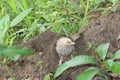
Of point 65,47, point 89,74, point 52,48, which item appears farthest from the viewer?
point 52,48

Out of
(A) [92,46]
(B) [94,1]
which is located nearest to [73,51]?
Answer: (A) [92,46]

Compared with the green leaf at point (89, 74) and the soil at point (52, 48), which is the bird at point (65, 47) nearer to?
the soil at point (52, 48)

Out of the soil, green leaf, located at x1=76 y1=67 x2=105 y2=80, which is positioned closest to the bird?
Result: the soil

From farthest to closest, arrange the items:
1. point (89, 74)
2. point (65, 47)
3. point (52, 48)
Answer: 1. point (52, 48)
2. point (65, 47)
3. point (89, 74)

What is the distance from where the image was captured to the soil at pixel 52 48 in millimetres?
2113

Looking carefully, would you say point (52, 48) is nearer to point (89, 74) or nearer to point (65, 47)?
point (65, 47)

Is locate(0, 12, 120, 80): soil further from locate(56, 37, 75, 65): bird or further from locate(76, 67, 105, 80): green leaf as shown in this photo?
locate(76, 67, 105, 80): green leaf

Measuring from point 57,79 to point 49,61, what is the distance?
0.56 ft

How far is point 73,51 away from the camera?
6.96ft

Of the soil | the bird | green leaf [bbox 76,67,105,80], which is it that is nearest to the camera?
green leaf [bbox 76,67,105,80]

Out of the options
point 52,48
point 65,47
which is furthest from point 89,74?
point 52,48

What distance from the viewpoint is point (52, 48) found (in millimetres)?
2229

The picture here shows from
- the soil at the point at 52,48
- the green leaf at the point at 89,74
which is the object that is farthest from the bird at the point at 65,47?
the green leaf at the point at 89,74

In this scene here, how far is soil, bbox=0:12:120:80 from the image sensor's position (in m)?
2.11
